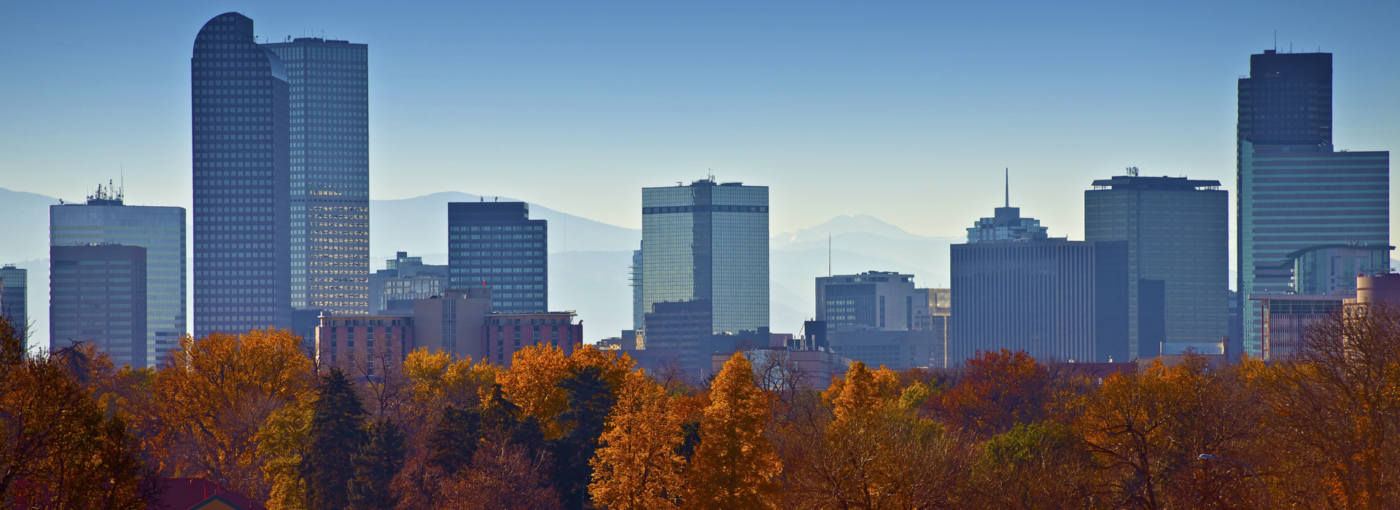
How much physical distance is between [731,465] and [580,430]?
18163mm

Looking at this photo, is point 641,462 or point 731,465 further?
point 731,465

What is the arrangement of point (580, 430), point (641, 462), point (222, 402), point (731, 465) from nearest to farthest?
1. point (641, 462)
2. point (731, 465)
3. point (580, 430)
4. point (222, 402)

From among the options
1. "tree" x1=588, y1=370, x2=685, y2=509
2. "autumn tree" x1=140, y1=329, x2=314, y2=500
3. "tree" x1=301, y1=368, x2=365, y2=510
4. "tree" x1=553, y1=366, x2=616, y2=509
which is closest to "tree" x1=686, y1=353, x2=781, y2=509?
"tree" x1=588, y1=370, x2=685, y2=509

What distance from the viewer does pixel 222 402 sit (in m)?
113

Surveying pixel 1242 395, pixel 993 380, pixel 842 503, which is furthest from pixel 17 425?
pixel 993 380

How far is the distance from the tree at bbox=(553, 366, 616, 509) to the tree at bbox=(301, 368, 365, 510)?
11.7 m

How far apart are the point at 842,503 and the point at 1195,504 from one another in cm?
1416

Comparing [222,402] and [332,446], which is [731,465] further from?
[222,402]

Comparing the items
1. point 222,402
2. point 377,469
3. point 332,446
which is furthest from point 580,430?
point 222,402

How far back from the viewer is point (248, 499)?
292ft

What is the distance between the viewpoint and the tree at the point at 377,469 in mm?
84250

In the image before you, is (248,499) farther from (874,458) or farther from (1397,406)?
(1397,406)

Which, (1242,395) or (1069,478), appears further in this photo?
(1242,395)

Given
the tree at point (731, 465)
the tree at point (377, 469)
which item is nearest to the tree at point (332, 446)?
the tree at point (377, 469)
